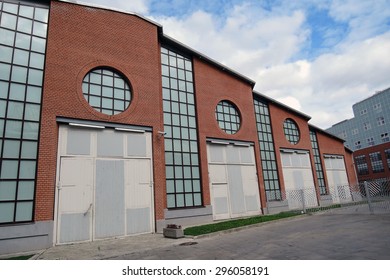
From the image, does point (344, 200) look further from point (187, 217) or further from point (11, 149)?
point (11, 149)

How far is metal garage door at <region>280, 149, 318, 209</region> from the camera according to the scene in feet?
72.1

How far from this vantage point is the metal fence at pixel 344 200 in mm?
15836

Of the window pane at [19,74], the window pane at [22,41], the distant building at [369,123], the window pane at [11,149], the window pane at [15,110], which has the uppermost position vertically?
the distant building at [369,123]

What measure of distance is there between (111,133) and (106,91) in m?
2.37

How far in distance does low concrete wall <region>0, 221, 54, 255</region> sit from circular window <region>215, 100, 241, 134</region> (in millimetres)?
12560

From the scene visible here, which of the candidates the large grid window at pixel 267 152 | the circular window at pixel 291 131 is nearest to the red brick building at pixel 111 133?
the large grid window at pixel 267 152

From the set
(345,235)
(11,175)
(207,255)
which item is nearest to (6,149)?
(11,175)

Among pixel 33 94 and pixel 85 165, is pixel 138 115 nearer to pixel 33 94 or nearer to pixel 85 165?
pixel 85 165

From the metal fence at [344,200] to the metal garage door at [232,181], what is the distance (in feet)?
7.34

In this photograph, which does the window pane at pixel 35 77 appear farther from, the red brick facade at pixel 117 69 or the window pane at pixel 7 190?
the window pane at pixel 7 190

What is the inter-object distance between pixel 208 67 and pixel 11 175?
14.3m

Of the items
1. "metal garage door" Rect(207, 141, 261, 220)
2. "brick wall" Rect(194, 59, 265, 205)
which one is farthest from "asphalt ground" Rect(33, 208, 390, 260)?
"brick wall" Rect(194, 59, 265, 205)

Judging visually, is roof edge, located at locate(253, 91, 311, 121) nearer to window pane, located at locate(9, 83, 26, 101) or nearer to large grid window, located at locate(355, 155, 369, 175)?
window pane, located at locate(9, 83, 26, 101)

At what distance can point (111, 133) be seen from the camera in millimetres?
13289
